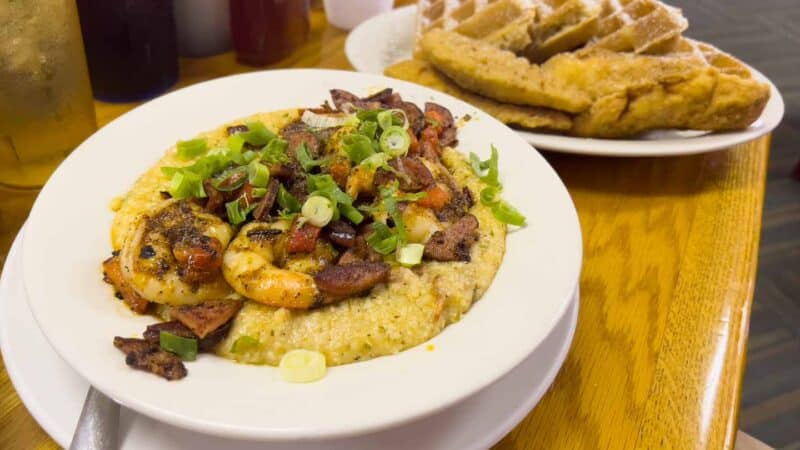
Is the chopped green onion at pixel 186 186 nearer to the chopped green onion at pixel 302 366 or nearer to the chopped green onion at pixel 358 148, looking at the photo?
the chopped green onion at pixel 358 148

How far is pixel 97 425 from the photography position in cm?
120

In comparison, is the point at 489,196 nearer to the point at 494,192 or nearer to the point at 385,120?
the point at 494,192

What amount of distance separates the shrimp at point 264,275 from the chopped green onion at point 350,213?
18cm

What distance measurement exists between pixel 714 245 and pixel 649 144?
0.41 metres

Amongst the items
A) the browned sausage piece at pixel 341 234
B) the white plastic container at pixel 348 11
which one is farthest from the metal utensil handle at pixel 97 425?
the white plastic container at pixel 348 11

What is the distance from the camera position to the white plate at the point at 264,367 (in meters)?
1.10

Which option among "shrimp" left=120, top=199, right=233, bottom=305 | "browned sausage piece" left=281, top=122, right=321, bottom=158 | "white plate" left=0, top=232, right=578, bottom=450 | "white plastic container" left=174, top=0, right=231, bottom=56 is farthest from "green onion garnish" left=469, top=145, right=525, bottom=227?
"white plastic container" left=174, top=0, right=231, bottom=56

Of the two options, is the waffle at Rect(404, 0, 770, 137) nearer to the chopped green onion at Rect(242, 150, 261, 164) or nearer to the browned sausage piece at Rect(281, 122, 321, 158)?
the browned sausage piece at Rect(281, 122, 321, 158)

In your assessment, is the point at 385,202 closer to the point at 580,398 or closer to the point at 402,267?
the point at 402,267

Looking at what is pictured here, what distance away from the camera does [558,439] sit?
1.48m

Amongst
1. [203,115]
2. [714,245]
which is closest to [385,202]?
[203,115]

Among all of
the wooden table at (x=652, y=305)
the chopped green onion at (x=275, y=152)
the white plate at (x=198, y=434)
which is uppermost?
the chopped green onion at (x=275, y=152)

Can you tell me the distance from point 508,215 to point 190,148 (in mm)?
833

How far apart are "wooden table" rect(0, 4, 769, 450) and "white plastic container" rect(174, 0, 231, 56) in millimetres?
524
